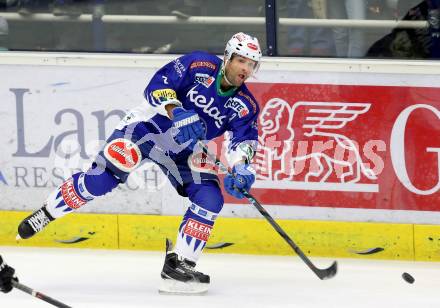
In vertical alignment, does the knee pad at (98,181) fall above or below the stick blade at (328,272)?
above

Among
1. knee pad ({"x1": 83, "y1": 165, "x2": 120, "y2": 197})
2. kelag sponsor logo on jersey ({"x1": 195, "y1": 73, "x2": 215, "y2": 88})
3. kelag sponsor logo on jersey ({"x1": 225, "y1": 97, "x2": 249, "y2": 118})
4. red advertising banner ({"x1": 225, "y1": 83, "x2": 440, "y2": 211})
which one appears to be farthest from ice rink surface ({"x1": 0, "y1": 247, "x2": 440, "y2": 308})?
kelag sponsor logo on jersey ({"x1": 195, "y1": 73, "x2": 215, "y2": 88})

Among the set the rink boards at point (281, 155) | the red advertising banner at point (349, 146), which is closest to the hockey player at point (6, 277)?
the rink boards at point (281, 155)

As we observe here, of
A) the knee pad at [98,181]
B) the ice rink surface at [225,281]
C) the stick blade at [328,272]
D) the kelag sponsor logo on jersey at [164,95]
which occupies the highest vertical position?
the kelag sponsor logo on jersey at [164,95]

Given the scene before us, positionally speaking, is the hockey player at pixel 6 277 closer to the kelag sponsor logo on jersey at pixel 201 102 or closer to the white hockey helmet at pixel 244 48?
the kelag sponsor logo on jersey at pixel 201 102

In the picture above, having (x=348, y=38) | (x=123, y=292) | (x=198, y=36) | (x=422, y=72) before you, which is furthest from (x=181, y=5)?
(x=123, y=292)

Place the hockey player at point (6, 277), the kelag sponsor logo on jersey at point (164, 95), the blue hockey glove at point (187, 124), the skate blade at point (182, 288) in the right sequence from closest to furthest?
the hockey player at point (6, 277) < the blue hockey glove at point (187, 124) < the kelag sponsor logo on jersey at point (164, 95) < the skate blade at point (182, 288)

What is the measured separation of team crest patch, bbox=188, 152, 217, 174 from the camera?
6012 mm

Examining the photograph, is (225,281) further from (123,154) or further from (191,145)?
(123,154)

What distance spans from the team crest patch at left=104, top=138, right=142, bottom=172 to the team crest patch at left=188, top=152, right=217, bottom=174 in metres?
0.24

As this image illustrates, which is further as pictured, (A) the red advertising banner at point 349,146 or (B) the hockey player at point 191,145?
(A) the red advertising banner at point 349,146

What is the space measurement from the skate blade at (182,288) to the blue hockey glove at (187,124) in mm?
669

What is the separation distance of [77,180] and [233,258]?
4.00 ft

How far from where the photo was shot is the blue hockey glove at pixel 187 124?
5.71m

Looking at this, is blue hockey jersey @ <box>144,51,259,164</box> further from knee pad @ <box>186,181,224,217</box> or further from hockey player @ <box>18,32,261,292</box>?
knee pad @ <box>186,181,224,217</box>
